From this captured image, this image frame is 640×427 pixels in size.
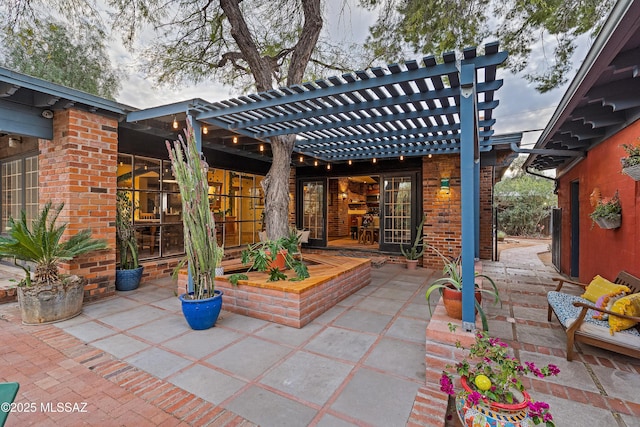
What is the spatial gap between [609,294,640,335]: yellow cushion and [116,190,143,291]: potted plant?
596cm

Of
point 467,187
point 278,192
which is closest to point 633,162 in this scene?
point 467,187

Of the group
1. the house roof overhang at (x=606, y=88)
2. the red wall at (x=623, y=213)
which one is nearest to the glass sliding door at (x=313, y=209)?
the house roof overhang at (x=606, y=88)

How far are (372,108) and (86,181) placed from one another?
4100 mm

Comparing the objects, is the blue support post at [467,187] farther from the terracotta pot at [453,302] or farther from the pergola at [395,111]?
the terracotta pot at [453,302]

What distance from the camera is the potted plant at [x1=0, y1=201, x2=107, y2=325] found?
10.4 ft

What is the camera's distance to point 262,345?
2.75 m

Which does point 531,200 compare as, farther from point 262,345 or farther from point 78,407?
point 78,407

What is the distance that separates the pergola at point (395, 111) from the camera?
2311mm

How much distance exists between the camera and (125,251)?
4754mm

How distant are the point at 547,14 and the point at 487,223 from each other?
423cm

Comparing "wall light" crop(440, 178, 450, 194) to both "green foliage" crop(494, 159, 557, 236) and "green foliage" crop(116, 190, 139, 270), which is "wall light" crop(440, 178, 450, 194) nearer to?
"green foliage" crop(116, 190, 139, 270)

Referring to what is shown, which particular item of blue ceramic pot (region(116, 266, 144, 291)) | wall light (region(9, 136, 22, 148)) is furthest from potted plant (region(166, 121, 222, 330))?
wall light (region(9, 136, 22, 148))

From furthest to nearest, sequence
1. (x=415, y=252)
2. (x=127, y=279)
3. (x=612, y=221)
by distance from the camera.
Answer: (x=415, y=252) < (x=127, y=279) < (x=612, y=221)

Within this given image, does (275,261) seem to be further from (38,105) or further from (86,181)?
(38,105)
